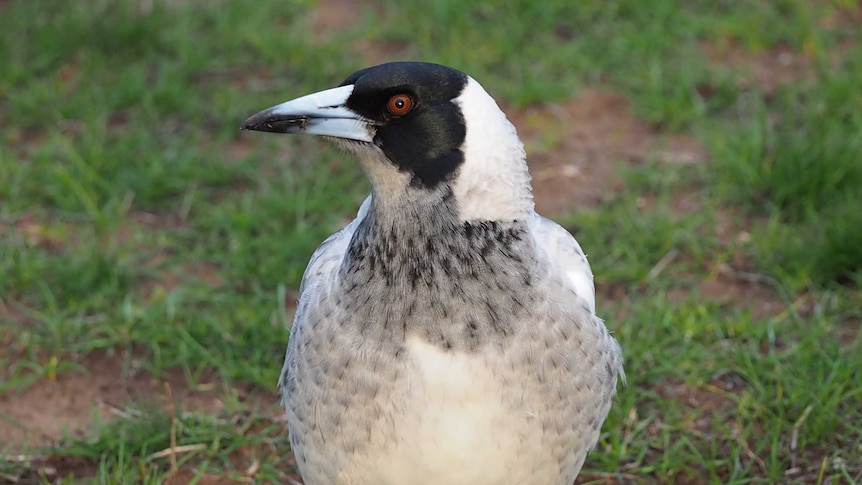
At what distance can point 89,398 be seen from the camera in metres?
3.62

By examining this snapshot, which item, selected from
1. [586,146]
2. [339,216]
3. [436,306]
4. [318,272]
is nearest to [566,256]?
[436,306]

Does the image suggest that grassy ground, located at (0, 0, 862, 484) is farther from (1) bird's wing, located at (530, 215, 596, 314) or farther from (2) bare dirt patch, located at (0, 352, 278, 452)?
A: (1) bird's wing, located at (530, 215, 596, 314)

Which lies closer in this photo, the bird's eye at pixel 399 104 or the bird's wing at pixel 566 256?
the bird's eye at pixel 399 104

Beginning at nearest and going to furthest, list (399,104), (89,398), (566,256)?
1. (399,104)
2. (566,256)
3. (89,398)

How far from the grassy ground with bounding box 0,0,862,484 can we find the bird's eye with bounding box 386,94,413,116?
1.31 m

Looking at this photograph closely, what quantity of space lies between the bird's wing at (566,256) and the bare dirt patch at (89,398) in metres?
1.17

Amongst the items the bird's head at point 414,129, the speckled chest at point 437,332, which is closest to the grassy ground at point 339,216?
the speckled chest at point 437,332

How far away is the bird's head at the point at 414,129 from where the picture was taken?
238 centimetres

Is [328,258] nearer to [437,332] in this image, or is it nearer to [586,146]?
[437,332]

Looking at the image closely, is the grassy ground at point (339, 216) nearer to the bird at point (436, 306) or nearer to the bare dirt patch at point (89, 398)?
the bare dirt patch at point (89, 398)

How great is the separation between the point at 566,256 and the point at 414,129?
1.84ft

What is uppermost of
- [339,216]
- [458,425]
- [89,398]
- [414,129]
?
[414,129]

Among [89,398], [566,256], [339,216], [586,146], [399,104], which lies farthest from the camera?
[586,146]

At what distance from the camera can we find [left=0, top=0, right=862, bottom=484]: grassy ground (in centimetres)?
341
